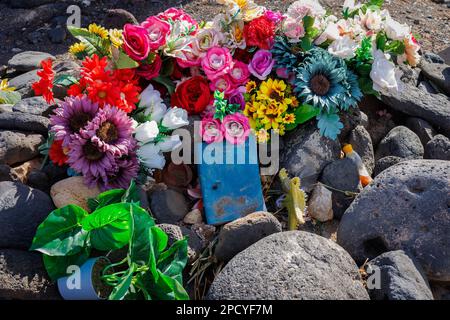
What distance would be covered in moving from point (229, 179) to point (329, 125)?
2.30 feet

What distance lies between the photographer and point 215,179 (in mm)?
3324

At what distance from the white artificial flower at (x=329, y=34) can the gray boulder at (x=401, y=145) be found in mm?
734

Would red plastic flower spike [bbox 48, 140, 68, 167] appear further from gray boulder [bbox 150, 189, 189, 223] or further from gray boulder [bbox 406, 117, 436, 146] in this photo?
gray boulder [bbox 406, 117, 436, 146]

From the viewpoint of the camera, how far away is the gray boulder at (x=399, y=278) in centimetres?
269

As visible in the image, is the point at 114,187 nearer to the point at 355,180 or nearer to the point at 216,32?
the point at 216,32

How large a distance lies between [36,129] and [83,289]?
1112 mm

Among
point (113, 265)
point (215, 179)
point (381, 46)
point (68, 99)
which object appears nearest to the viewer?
point (113, 265)

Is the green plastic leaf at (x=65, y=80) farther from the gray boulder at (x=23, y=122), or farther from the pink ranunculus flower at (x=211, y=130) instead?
the pink ranunculus flower at (x=211, y=130)

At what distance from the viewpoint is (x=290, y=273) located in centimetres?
263

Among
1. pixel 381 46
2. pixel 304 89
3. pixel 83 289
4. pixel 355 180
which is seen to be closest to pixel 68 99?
pixel 83 289

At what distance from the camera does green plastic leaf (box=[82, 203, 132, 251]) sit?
273 centimetres

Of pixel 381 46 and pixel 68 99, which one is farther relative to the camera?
pixel 381 46

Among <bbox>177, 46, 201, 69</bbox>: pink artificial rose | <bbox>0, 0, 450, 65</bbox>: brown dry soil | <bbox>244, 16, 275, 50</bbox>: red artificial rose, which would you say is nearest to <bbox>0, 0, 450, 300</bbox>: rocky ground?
<bbox>244, 16, 275, 50</bbox>: red artificial rose

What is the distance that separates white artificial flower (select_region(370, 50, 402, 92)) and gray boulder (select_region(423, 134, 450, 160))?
1.34ft
